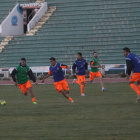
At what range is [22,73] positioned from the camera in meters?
19.6

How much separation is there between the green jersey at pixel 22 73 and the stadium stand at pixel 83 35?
19746 millimetres

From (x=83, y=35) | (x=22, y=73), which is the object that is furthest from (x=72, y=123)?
(x=83, y=35)

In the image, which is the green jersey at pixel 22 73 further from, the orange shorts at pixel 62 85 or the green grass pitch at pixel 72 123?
the green grass pitch at pixel 72 123

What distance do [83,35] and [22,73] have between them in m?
21.6

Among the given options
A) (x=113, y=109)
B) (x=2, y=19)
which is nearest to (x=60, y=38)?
(x=2, y=19)

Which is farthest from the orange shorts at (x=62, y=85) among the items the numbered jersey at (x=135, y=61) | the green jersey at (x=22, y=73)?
the numbered jersey at (x=135, y=61)

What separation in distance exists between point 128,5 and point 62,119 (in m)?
29.0

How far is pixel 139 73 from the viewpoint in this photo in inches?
715

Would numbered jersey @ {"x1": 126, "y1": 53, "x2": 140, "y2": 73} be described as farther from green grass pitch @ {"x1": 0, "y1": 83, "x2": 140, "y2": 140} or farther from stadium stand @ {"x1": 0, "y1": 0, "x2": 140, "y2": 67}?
stadium stand @ {"x1": 0, "y1": 0, "x2": 140, "y2": 67}

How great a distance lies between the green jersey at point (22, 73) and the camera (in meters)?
19.6

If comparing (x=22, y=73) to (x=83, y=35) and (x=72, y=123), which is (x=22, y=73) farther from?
(x=83, y=35)

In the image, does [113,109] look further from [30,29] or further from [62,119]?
[30,29]

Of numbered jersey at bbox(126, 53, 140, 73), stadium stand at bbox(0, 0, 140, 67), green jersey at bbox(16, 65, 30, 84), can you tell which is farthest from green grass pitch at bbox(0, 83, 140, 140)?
stadium stand at bbox(0, 0, 140, 67)

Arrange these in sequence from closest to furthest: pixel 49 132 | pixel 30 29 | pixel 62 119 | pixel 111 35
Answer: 1. pixel 49 132
2. pixel 62 119
3. pixel 111 35
4. pixel 30 29
